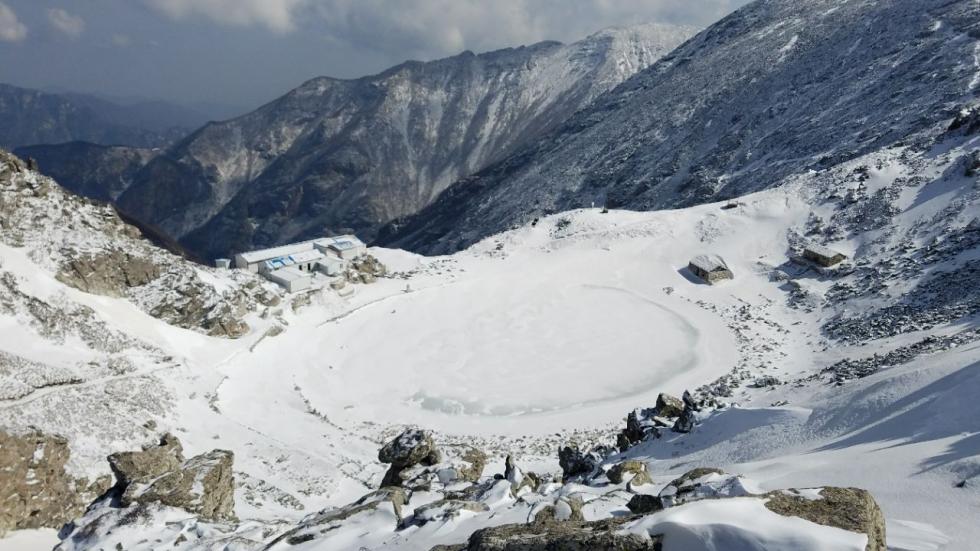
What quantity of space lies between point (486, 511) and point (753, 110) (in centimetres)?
11491

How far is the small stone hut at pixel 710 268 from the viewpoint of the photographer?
55.4 metres

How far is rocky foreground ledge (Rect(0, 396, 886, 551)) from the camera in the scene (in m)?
8.50

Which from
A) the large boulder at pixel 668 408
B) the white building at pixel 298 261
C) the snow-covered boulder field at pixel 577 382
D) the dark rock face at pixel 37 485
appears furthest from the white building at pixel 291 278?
the large boulder at pixel 668 408

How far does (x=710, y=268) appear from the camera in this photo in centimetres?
5562

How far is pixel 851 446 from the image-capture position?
1733cm

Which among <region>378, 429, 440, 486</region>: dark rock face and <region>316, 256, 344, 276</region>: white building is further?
<region>316, 256, 344, 276</region>: white building

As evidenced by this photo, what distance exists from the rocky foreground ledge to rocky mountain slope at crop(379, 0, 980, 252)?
6719 centimetres

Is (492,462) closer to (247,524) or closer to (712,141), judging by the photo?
(247,524)

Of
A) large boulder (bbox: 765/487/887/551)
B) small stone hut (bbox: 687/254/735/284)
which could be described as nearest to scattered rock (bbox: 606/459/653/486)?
large boulder (bbox: 765/487/887/551)

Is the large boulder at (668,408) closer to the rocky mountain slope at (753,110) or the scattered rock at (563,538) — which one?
the scattered rock at (563,538)

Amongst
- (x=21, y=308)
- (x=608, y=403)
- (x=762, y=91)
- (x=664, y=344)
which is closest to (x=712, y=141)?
(x=762, y=91)

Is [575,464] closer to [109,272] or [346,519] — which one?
[346,519]

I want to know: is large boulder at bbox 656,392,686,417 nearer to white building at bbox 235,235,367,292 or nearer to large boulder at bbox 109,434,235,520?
large boulder at bbox 109,434,235,520

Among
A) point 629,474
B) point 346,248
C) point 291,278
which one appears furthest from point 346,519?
point 346,248
